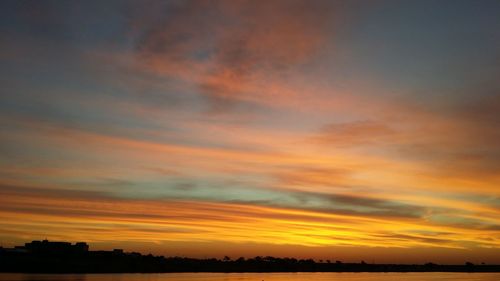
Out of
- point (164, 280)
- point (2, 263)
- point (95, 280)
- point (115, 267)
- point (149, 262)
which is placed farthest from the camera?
point (149, 262)

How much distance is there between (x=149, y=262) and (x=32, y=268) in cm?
7706

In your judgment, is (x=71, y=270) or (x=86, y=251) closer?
(x=71, y=270)

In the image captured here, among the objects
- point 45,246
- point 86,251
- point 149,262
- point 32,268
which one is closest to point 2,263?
point 32,268

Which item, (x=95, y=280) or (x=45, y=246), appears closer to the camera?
(x=95, y=280)

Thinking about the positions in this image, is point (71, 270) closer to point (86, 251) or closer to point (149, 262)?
point (86, 251)

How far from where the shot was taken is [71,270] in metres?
132

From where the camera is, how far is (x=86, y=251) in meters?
173

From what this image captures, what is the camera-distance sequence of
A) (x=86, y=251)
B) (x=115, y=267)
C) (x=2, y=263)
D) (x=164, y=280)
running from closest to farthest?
(x=164, y=280)
(x=2, y=263)
(x=115, y=267)
(x=86, y=251)

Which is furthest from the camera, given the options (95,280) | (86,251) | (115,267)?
(86,251)

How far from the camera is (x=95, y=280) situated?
3789 inches

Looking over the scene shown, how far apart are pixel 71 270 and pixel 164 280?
34162mm

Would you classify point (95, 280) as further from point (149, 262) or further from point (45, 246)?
point (149, 262)

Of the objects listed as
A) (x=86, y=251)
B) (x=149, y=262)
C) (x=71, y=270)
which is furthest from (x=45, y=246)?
(x=149, y=262)

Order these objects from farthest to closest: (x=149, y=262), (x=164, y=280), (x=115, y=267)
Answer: (x=149, y=262) → (x=115, y=267) → (x=164, y=280)
